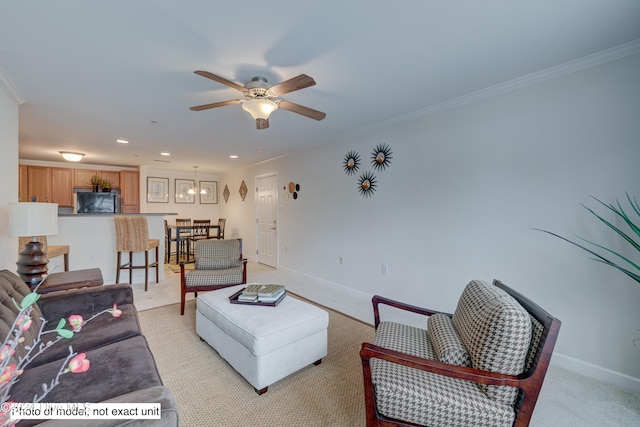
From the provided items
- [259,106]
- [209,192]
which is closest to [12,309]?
[259,106]

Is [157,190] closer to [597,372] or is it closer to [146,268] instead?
[146,268]

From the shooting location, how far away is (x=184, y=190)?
754cm

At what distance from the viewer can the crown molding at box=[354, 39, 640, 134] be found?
1955 millimetres

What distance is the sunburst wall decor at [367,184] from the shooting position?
371 centimetres

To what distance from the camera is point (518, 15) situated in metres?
1.61

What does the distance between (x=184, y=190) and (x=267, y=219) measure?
302 cm

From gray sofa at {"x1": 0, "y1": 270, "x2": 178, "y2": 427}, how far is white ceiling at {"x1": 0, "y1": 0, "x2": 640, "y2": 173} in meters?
1.59

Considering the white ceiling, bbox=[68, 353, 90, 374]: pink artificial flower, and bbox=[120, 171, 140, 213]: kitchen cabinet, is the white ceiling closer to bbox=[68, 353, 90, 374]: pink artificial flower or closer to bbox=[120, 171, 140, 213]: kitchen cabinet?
bbox=[68, 353, 90, 374]: pink artificial flower

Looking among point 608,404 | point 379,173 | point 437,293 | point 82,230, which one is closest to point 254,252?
point 82,230

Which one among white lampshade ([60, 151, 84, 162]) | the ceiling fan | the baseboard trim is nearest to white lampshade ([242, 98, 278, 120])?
the ceiling fan

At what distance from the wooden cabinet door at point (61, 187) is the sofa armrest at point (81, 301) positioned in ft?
18.0

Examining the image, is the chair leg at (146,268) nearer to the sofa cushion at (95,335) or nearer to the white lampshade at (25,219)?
the white lampshade at (25,219)

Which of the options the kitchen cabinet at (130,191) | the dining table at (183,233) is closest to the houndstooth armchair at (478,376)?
the dining table at (183,233)

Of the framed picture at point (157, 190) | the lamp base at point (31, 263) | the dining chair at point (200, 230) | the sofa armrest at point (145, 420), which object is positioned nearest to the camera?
the sofa armrest at point (145, 420)
